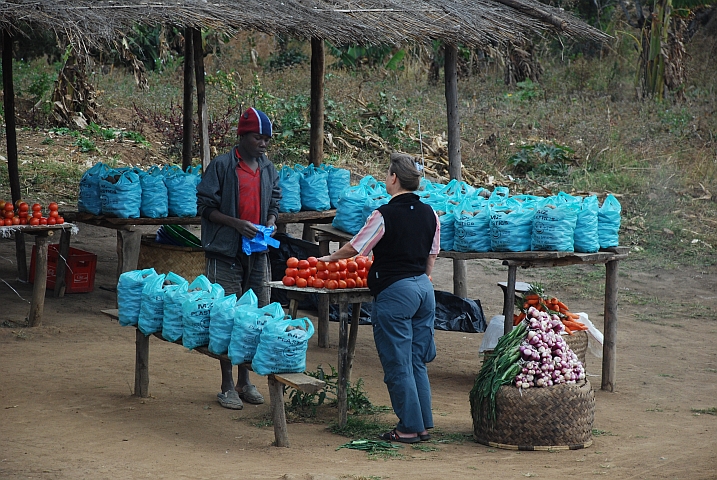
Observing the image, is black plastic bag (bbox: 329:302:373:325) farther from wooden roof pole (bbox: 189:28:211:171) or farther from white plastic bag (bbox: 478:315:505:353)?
wooden roof pole (bbox: 189:28:211:171)

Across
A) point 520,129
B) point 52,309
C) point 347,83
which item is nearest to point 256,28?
point 52,309

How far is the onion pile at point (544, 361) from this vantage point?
5.58 m

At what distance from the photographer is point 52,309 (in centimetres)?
915

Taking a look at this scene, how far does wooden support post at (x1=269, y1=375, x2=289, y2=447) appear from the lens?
5355 millimetres

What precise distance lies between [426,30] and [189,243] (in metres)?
3.33

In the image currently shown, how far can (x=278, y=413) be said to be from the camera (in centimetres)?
536

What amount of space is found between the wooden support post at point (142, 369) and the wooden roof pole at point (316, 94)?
4.27m

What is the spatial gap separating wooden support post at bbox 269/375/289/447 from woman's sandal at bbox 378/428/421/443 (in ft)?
2.16

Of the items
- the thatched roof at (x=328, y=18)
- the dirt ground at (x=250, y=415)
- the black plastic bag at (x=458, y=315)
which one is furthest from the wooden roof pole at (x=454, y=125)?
the black plastic bag at (x=458, y=315)

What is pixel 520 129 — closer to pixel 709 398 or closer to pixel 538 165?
pixel 538 165

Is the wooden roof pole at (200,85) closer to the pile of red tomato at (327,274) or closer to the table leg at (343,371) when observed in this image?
the pile of red tomato at (327,274)

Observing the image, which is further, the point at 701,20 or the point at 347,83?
the point at 701,20

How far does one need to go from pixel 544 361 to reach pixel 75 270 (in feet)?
19.4

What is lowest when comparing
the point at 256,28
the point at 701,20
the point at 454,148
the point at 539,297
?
the point at 539,297
